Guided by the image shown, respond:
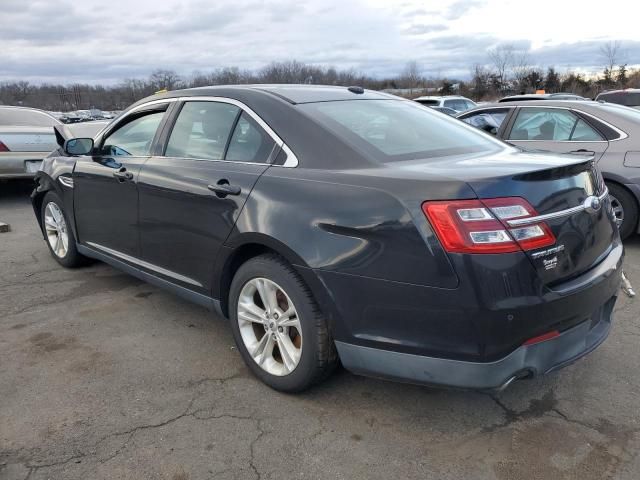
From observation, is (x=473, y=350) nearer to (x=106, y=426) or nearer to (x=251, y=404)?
(x=251, y=404)

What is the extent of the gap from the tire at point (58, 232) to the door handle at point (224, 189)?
2273mm

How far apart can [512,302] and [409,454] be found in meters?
0.83

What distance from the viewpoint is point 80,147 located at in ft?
14.3

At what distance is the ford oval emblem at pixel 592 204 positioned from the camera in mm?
2555

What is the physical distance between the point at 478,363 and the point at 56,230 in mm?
4284

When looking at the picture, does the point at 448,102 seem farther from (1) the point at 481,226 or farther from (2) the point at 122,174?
(1) the point at 481,226

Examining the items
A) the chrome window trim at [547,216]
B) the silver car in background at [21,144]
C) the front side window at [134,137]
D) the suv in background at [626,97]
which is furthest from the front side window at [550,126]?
the suv in background at [626,97]

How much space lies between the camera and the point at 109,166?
407 centimetres

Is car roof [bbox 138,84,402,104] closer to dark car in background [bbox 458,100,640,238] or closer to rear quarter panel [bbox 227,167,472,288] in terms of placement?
rear quarter panel [bbox 227,167,472,288]

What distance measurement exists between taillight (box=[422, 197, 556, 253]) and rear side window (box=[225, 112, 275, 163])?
3.66 feet

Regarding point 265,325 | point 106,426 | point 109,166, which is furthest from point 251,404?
point 109,166

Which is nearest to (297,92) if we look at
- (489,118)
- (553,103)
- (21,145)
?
(553,103)

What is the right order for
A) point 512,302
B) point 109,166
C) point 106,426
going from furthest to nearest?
point 109,166
point 106,426
point 512,302

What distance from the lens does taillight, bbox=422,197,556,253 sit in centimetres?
218
